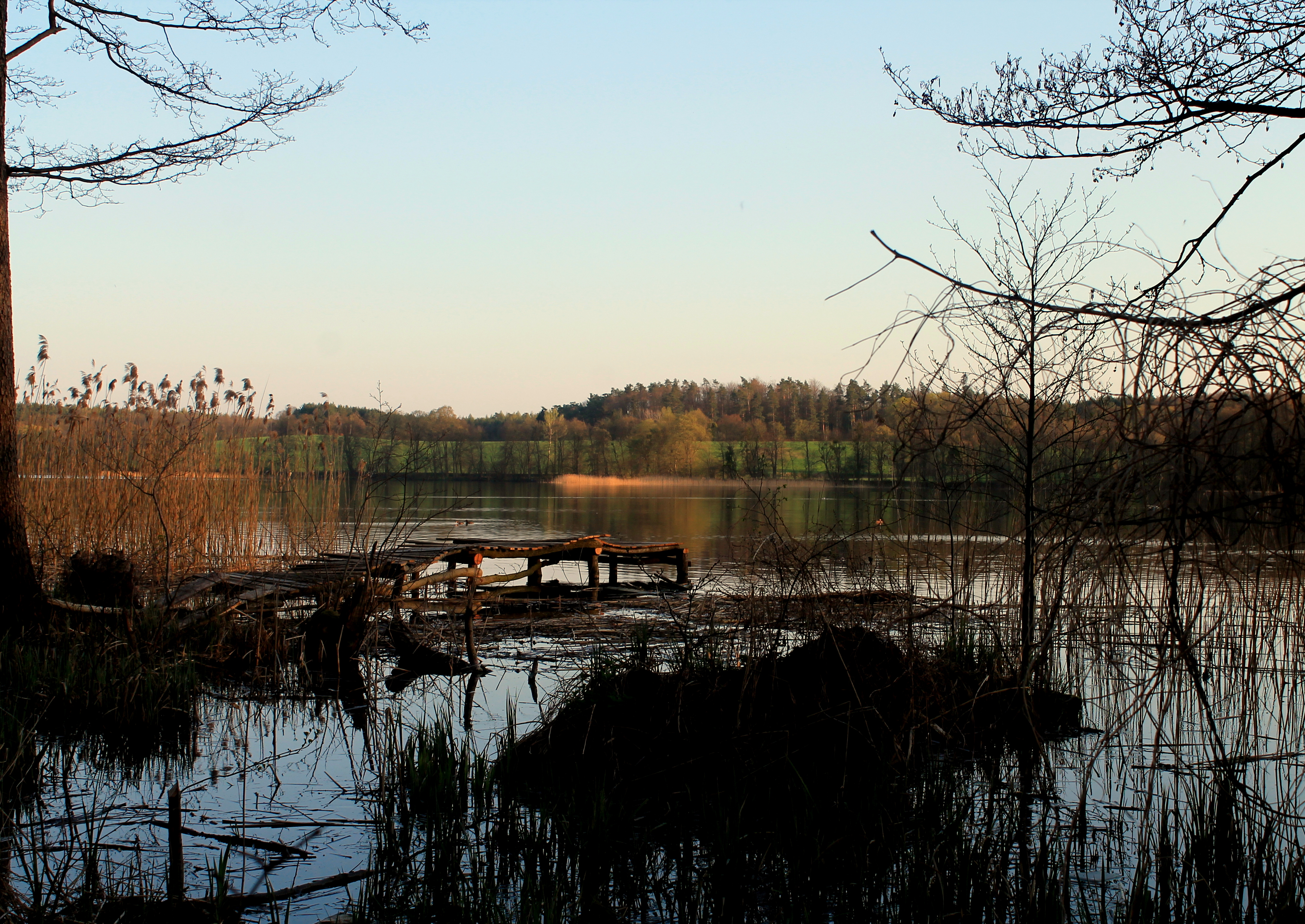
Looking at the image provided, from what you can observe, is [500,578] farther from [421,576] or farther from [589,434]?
[589,434]

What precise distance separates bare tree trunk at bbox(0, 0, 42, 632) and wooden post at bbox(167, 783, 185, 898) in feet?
16.5

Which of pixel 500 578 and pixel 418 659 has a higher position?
pixel 500 578

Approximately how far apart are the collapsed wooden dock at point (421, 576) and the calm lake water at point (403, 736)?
743 mm

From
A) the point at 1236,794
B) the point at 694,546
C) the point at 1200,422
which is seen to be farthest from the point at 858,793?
the point at 694,546

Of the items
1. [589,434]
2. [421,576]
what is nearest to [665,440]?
[589,434]

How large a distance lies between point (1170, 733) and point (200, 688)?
6563 mm

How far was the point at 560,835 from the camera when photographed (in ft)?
13.9

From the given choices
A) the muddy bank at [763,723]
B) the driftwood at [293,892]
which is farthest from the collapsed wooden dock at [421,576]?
the driftwood at [293,892]

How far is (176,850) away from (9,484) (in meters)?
5.52

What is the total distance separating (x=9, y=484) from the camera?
7.55m

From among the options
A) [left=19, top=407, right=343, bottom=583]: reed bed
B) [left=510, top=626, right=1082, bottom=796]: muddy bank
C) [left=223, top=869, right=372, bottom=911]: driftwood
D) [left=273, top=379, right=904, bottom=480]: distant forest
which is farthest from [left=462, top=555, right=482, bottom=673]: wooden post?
[left=273, top=379, right=904, bottom=480]: distant forest

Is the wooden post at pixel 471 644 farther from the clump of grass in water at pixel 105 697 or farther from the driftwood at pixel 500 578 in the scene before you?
the driftwood at pixel 500 578

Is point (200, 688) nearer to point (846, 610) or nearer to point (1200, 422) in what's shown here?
point (846, 610)

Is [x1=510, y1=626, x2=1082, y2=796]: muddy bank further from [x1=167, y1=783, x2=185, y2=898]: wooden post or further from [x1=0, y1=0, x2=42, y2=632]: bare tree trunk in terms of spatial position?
[x1=0, y1=0, x2=42, y2=632]: bare tree trunk
